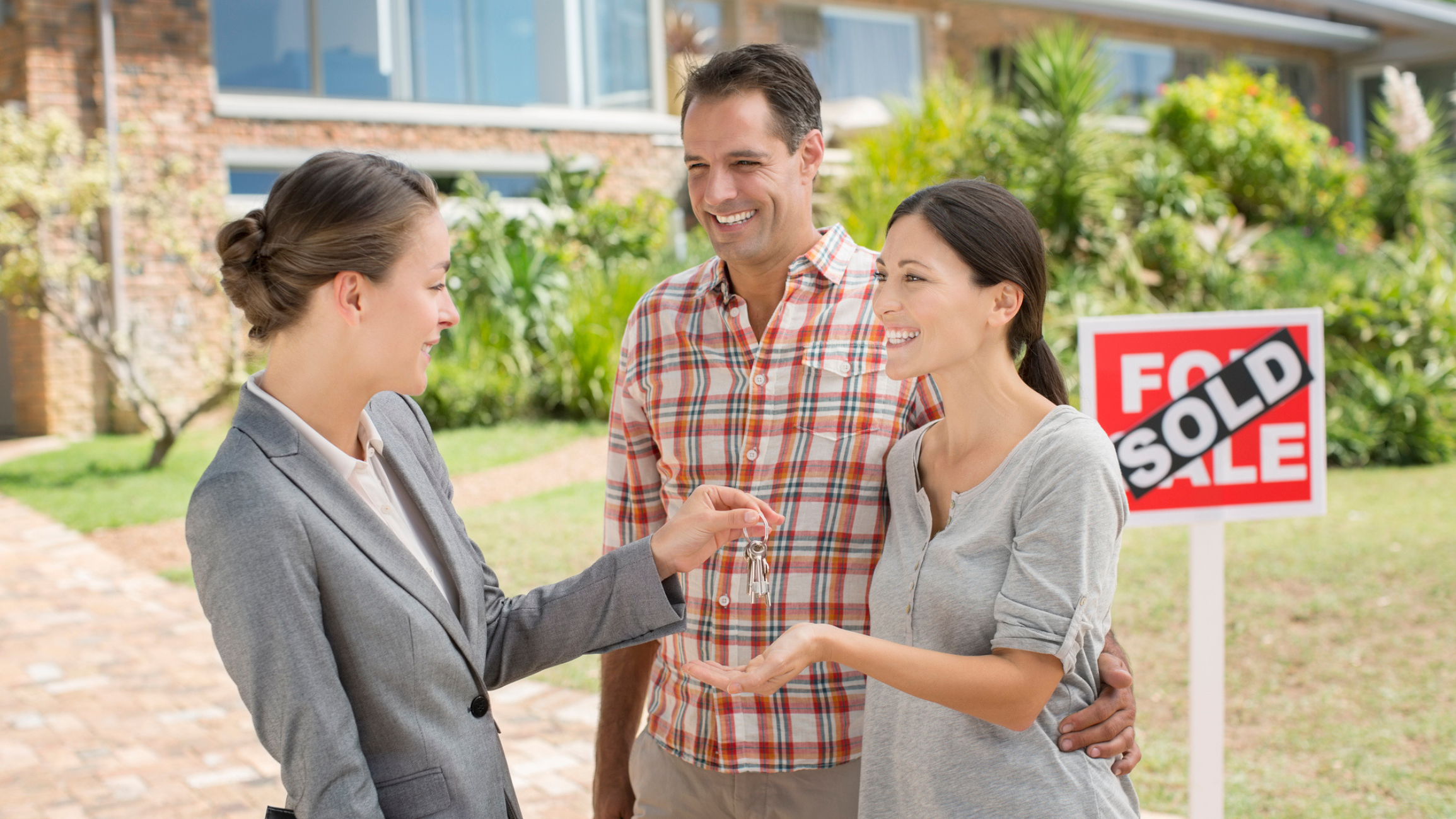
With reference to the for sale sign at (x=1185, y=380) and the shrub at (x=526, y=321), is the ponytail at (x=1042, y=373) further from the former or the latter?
the shrub at (x=526, y=321)

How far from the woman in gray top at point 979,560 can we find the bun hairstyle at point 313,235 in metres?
0.74

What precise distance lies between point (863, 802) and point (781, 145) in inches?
47.5

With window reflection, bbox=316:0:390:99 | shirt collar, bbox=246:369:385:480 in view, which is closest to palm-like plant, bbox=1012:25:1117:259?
window reflection, bbox=316:0:390:99

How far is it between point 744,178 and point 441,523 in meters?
0.88

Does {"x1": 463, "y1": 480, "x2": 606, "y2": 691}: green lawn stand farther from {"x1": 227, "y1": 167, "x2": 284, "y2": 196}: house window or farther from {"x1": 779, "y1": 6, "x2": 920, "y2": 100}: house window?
{"x1": 779, "y1": 6, "x2": 920, "y2": 100}: house window

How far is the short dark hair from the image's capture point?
2221 mm

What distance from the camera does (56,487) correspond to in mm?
9844

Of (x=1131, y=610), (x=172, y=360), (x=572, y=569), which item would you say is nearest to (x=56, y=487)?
(x=172, y=360)

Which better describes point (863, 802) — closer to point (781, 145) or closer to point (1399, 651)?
point (781, 145)

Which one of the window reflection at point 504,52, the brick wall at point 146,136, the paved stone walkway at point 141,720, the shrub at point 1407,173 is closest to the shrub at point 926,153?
the window reflection at point 504,52

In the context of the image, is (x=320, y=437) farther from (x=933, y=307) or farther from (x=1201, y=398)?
(x=1201, y=398)

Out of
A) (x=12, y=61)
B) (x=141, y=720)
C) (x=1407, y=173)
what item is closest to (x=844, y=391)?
(x=141, y=720)

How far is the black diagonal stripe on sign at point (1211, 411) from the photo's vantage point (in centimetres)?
274

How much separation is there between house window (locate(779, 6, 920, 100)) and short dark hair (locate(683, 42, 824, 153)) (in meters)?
16.1
